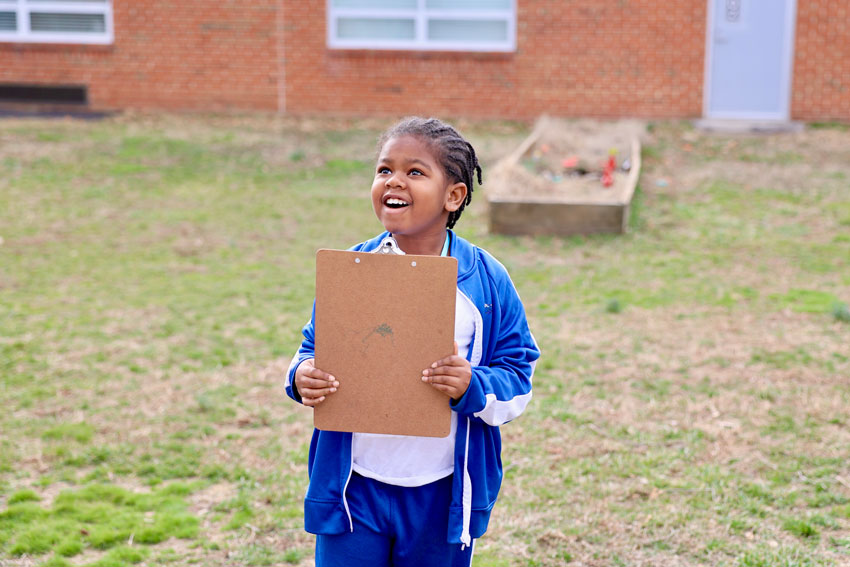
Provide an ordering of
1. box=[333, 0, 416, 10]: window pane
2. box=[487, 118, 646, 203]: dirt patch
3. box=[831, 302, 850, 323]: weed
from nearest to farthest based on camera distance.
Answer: box=[831, 302, 850, 323]: weed, box=[487, 118, 646, 203]: dirt patch, box=[333, 0, 416, 10]: window pane

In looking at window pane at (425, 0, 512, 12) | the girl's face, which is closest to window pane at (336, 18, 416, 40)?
window pane at (425, 0, 512, 12)

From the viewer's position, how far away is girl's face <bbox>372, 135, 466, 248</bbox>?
2256 mm

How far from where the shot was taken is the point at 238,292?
732 centimetres

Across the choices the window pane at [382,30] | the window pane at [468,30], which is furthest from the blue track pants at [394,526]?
the window pane at [382,30]

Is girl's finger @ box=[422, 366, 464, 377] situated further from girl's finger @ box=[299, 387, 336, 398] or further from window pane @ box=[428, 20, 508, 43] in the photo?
window pane @ box=[428, 20, 508, 43]

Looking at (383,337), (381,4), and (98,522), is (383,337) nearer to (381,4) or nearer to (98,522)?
(98,522)

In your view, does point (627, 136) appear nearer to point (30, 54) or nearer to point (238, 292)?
point (238, 292)

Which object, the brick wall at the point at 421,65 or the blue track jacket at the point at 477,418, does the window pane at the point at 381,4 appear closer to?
the brick wall at the point at 421,65

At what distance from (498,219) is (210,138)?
19.4 ft

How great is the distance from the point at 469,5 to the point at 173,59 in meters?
4.74

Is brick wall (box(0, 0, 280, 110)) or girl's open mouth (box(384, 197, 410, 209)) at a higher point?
brick wall (box(0, 0, 280, 110))

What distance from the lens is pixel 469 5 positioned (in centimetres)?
1495

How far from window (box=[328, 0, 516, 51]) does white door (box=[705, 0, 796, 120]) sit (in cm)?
319

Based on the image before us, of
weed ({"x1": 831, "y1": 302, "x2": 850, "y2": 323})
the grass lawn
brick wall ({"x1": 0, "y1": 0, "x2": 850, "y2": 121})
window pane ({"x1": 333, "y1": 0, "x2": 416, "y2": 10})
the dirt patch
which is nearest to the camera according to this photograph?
the grass lawn
